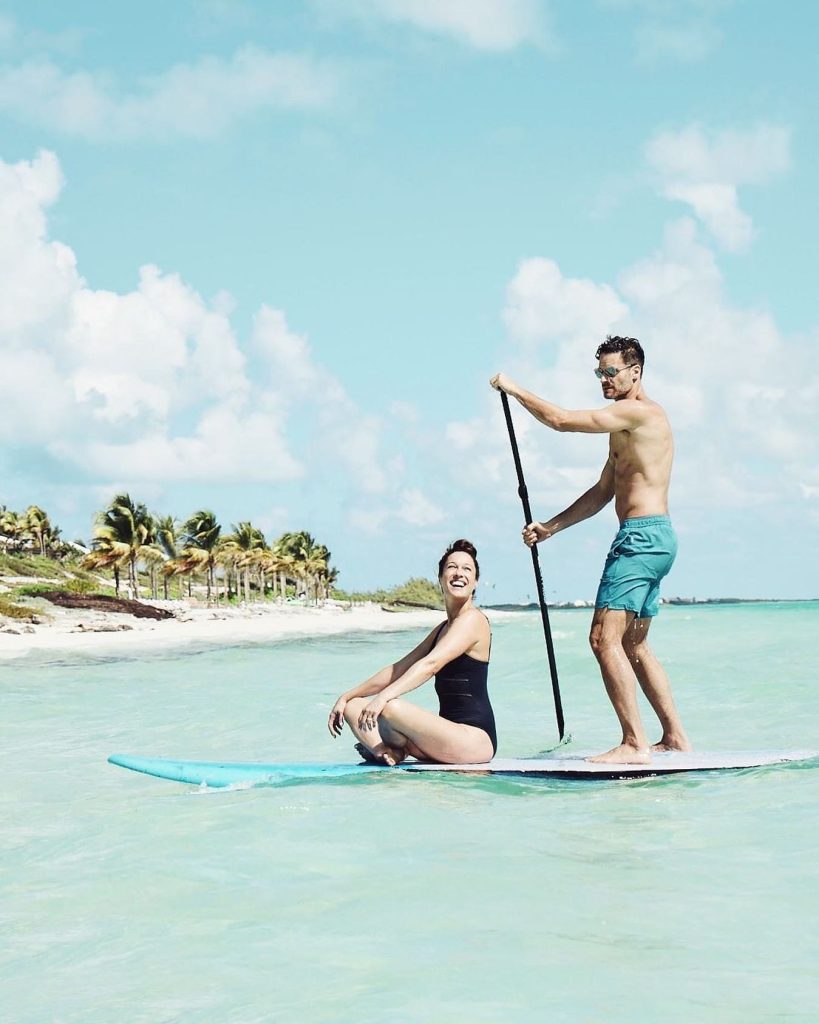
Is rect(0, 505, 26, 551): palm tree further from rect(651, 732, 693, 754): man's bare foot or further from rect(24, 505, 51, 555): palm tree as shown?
rect(651, 732, 693, 754): man's bare foot

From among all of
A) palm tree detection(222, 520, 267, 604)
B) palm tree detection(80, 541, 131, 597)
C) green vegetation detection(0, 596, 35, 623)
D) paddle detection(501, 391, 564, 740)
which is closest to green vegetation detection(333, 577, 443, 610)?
palm tree detection(222, 520, 267, 604)

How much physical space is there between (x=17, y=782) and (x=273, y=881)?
327 cm

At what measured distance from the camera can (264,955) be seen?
318 centimetres

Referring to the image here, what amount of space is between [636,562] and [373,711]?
1666 millimetres

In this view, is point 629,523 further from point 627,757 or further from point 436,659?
point 436,659

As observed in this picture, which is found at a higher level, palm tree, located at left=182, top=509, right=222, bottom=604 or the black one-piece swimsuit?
palm tree, located at left=182, top=509, right=222, bottom=604

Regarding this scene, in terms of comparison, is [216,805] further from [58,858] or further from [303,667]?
[303,667]

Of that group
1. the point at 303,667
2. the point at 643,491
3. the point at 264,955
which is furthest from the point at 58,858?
the point at 303,667

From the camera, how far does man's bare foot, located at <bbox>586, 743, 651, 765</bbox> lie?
5.45 m

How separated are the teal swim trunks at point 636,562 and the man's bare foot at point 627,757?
735 mm

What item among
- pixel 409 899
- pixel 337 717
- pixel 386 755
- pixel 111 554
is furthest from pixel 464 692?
pixel 111 554

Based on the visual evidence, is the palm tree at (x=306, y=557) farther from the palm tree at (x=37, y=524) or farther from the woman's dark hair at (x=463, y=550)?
the woman's dark hair at (x=463, y=550)

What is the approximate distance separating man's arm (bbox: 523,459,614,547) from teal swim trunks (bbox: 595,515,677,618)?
406 mm

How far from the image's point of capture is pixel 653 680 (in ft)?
19.4
